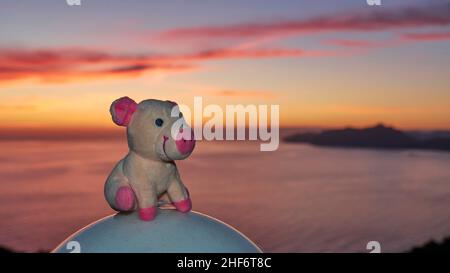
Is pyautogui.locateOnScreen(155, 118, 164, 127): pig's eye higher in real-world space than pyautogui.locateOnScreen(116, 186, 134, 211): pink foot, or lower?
→ higher

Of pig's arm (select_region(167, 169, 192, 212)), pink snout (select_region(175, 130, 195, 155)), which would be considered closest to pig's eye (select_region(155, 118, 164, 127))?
pink snout (select_region(175, 130, 195, 155))

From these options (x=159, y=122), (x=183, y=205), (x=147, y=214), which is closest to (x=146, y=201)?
(x=147, y=214)

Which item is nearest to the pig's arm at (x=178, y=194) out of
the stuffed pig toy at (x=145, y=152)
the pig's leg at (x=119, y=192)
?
the stuffed pig toy at (x=145, y=152)

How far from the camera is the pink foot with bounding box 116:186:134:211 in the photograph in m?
3.09

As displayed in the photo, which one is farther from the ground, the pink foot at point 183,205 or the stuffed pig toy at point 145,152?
the stuffed pig toy at point 145,152

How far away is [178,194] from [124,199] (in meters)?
0.30

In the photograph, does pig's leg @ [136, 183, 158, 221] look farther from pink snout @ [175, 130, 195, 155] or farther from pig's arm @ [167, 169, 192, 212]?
pink snout @ [175, 130, 195, 155]

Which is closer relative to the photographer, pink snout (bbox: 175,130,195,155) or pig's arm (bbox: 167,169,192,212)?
pink snout (bbox: 175,130,195,155)

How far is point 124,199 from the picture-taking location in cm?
309

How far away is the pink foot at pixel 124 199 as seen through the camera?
10.1 ft

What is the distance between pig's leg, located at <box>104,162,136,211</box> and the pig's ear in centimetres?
24

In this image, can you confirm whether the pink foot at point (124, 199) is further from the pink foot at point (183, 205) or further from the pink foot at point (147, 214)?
the pink foot at point (183, 205)

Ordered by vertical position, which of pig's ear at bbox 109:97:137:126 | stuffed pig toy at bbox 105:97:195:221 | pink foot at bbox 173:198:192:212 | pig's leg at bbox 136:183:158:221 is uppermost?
pig's ear at bbox 109:97:137:126

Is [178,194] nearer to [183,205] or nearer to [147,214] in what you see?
[183,205]
